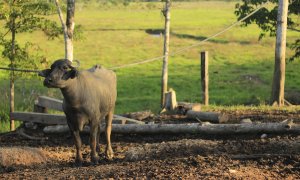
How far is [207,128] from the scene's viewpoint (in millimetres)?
13062

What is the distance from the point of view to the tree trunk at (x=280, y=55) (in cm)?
1775

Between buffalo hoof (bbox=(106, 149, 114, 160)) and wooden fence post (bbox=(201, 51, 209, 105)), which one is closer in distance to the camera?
buffalo hoof (bbox=(106, 149, 114, 160))

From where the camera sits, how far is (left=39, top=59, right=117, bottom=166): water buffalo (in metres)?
9.63

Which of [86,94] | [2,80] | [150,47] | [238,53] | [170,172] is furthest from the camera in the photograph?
[150,47]

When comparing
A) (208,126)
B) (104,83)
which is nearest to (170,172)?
(104,83)

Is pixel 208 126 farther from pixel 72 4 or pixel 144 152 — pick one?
pixel 72 4

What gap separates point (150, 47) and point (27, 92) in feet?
65.4

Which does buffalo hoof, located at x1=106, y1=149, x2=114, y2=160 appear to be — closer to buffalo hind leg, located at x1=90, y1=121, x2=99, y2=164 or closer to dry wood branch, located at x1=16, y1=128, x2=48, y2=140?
buffalo hind leg, located at x1=90, y1=121, x2=99, y2=164

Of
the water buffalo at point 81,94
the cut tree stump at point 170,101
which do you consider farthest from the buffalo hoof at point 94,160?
the cut tree stump at point 170,101

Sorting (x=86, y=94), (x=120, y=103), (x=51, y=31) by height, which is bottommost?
(x=120, y=103)

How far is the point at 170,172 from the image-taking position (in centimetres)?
842

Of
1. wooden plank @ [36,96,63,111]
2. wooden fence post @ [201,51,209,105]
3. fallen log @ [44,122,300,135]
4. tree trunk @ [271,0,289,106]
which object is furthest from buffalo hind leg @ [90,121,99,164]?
wooden fence post @ [201,51,209,105]

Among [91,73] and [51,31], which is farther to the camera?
[51,31]

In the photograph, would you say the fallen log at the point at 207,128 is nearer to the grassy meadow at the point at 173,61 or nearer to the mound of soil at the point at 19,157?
the mound of soil at the point at 19,157
